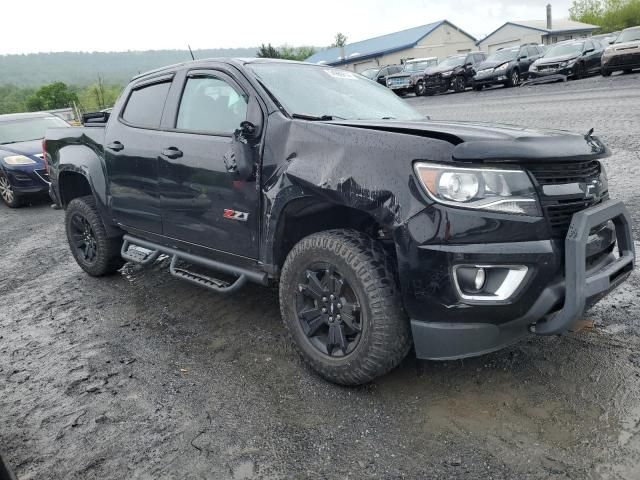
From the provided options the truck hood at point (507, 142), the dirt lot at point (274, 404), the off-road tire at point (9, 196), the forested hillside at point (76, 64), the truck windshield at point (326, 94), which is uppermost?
the forested hillside at point (76, 64)

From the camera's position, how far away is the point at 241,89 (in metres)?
3.44

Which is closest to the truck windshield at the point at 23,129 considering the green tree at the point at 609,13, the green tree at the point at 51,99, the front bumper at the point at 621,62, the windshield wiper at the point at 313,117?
the windshield wiper at the point at 313,117

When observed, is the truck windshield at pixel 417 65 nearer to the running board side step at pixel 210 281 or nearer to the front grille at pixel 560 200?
the running board side step at pixel 210 281

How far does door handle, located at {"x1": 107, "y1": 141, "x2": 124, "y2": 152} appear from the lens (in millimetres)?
4367

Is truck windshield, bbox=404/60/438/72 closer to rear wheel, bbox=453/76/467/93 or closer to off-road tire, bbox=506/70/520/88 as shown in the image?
rear wheel, bbox=453/76/467/93

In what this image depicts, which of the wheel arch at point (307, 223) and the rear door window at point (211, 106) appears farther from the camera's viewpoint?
the rear door window at point (211, 106)

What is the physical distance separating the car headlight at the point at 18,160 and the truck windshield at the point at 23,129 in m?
0.98

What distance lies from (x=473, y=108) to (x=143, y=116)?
1264cm

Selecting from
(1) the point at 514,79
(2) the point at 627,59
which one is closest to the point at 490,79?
(1) the point at 514,79

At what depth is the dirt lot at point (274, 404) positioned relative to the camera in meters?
2.40

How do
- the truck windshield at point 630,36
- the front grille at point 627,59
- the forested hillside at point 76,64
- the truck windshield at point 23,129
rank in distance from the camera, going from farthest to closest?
the forested hillside at point 76,64, the truck windshield at point 630,36, the front grille at point 627,59, the truck windshield at point 23,129

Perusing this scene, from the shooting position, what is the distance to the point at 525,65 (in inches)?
870

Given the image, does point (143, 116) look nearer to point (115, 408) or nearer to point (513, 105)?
point (115, 408)

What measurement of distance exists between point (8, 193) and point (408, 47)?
47.5 m
